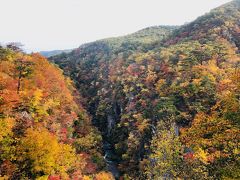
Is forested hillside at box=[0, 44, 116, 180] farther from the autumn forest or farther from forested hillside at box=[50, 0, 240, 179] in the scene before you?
forested hillside at box=[50, 0, 240, 179]

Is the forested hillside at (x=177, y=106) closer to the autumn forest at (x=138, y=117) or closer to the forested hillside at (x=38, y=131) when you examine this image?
the autumn forest at (x=138, y=117)

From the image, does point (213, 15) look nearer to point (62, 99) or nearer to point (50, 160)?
point (62, 99)

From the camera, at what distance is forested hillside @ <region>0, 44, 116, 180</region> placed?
47.9 m

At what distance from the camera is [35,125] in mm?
55750

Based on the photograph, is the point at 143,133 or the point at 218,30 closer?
the point at 143,133

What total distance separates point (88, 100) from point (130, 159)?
52276mm

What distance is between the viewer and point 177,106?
6606cm

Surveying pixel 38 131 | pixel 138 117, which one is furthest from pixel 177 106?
pixel 38 131

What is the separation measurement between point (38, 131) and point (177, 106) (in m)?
31.2

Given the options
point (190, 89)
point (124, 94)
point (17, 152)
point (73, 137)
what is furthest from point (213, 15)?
point (17, 152)

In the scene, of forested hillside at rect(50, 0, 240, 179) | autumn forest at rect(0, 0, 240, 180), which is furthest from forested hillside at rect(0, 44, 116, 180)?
forested hillside at rect(50, 0, 240, 179)

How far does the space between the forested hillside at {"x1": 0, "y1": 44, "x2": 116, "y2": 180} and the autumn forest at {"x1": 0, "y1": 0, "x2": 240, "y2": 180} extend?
18cm

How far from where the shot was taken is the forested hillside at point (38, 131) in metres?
47.9

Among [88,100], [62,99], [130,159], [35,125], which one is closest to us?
[35,125]
